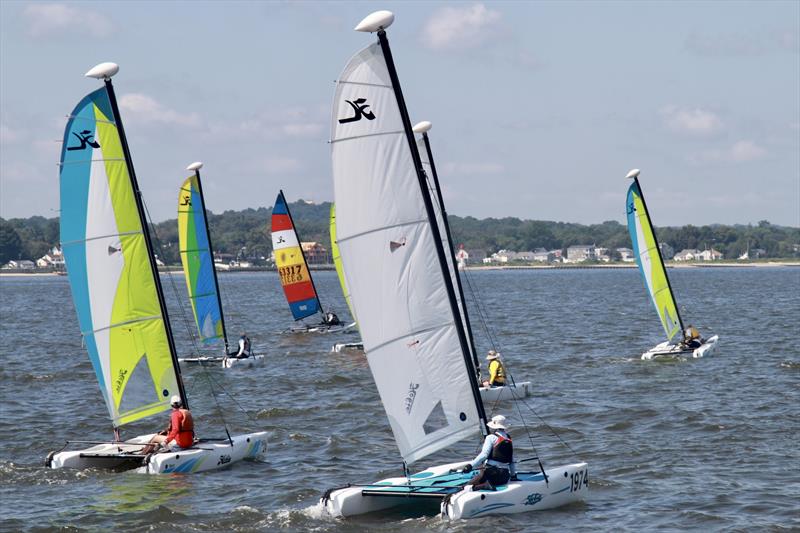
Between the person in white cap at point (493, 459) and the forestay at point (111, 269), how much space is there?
7863mm

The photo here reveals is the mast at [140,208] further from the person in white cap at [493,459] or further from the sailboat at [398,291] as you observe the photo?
the person in white cap at [493,459]

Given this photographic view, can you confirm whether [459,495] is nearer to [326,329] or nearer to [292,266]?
[326,329]

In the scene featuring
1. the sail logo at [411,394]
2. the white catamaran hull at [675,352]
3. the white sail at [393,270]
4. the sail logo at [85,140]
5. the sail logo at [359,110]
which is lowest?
the white catamaran hull at [675,352]

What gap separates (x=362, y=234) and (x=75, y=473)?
8.37 meters

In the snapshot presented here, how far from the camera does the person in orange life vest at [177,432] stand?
70.0ft

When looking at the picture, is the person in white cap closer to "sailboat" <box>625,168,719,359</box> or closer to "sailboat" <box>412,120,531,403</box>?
"sailboat" <box>412,120,531,403</box>

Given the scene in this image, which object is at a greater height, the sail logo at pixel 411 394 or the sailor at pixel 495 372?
the sail logo at pixel 411 394

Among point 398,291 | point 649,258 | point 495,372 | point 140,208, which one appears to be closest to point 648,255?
point 649,258

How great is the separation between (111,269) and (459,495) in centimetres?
871

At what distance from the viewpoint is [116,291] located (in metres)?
22.1

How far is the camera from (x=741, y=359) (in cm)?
4053

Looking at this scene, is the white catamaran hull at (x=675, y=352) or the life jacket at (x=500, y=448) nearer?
the life jacket at (x=500, y=448)

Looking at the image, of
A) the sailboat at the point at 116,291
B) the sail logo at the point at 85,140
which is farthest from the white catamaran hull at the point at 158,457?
the sail logo at the point at 85,140

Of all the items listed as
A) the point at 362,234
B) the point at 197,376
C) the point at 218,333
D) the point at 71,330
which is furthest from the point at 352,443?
the point at 71,330
